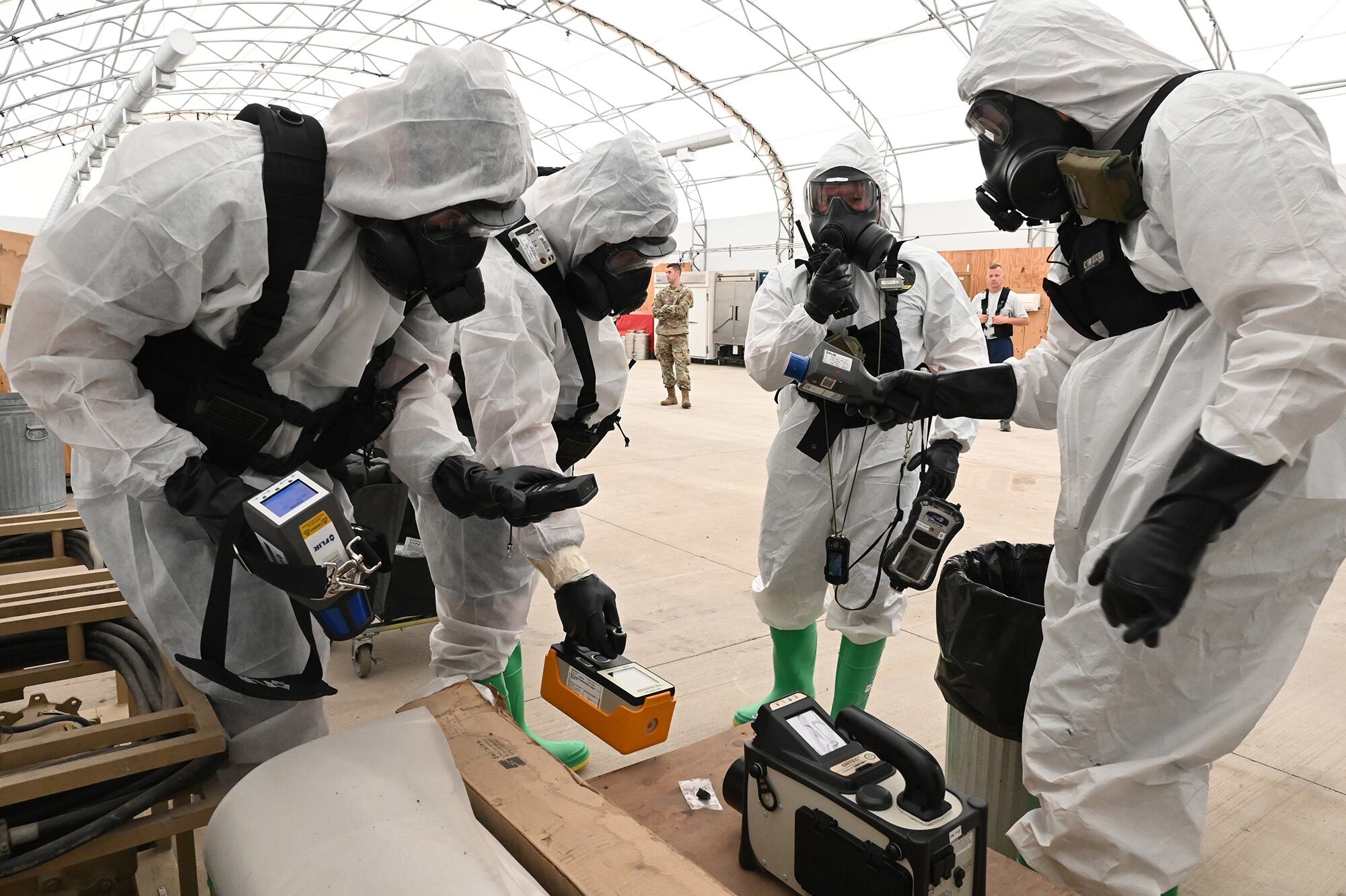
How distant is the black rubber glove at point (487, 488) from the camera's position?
163cm

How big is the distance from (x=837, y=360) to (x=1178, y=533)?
41.1 inches

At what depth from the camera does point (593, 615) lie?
173cm

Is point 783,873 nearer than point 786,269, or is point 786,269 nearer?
point 783,873

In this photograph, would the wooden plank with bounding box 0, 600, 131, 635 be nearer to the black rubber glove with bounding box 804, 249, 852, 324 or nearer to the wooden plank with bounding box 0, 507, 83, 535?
the wooden plank with bounding box 0, 507, 83, 535

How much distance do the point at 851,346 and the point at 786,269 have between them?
420mm

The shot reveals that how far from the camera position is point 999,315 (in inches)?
334

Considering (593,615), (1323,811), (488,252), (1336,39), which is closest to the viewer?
(593,615)

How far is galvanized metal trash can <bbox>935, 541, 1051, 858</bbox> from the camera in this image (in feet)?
5.57

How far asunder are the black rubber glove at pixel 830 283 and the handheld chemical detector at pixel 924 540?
2.01 ft

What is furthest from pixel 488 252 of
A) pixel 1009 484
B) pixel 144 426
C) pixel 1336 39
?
pixel 1336 39

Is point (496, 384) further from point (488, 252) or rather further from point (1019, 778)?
point (1019, 778)

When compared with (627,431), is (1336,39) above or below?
above

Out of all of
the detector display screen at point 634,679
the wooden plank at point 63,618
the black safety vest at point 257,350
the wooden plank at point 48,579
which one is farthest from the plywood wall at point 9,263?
the detector display screen at point 634,679

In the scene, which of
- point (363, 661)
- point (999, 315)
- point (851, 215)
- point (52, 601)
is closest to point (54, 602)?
point (52, 601)
